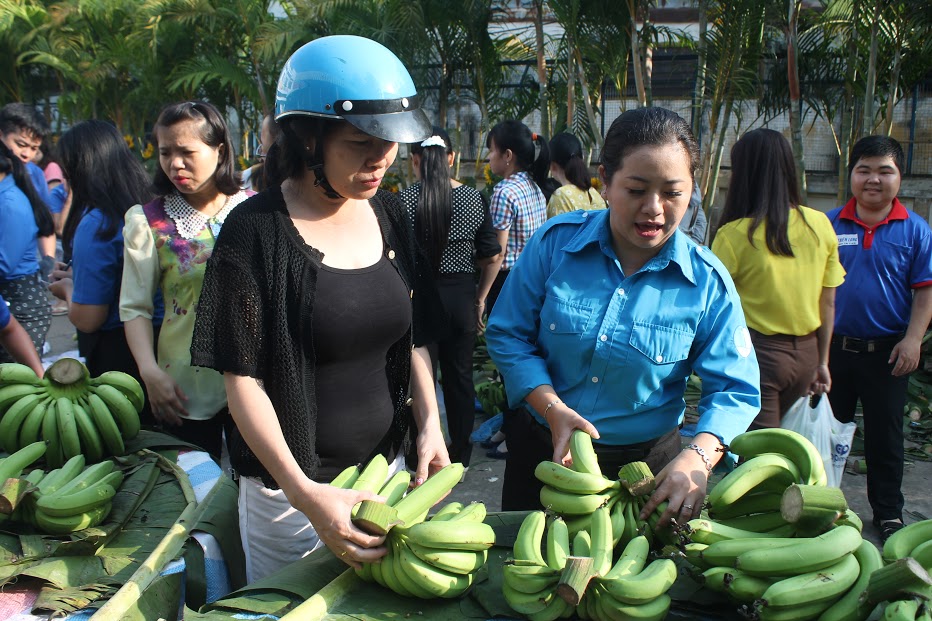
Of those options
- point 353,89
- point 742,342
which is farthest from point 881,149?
point 353,89

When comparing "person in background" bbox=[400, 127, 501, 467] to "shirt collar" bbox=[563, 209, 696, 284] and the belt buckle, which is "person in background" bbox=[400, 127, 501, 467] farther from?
"shirt collar" bbox=[563, 209, 696, 284]

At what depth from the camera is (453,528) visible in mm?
1733

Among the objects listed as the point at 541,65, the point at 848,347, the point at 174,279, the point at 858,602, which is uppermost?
the point at 541,65

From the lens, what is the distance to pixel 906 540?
5.55 ft

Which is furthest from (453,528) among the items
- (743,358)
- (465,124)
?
(465,124)

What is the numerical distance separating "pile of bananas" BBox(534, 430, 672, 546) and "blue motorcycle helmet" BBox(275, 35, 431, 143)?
89cm

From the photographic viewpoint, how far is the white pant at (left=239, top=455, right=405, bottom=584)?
2229mm

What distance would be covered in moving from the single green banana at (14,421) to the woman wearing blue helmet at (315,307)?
3.06ft

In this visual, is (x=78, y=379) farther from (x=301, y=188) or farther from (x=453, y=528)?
(x=453, y=528)

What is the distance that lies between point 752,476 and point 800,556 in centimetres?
23

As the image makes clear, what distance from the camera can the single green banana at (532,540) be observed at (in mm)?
1742

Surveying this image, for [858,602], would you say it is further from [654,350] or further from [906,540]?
[654,350]

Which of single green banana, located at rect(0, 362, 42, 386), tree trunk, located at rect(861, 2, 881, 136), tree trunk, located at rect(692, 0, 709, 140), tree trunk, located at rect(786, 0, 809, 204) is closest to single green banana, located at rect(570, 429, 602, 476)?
single green banana, located at rect(0, 362, 42, 386)

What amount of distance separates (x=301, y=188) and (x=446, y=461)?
877mm
